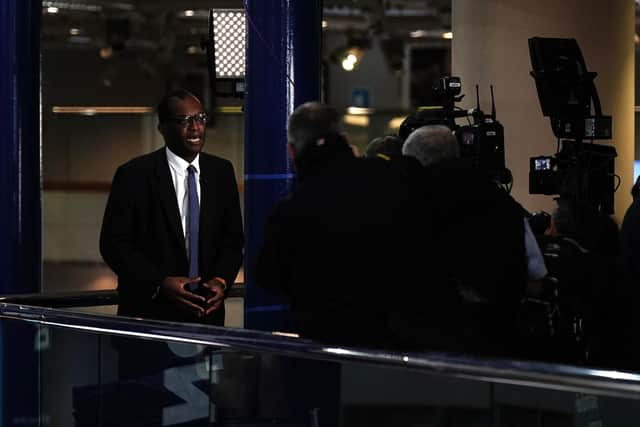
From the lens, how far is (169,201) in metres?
6.48

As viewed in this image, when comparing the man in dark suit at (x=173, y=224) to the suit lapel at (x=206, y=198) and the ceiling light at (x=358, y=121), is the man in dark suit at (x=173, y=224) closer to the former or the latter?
the suit lapel at (x=206, y=198)

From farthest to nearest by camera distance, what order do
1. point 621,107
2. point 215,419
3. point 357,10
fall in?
point 357,10
point 621,107
point 215,419

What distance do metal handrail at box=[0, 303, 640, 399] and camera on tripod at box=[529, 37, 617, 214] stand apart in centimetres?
238

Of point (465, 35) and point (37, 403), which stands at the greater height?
point (465, 35)

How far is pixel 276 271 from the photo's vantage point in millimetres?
4750

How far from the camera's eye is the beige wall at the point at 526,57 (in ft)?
30.8

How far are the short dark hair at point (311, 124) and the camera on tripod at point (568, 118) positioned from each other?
2.15m

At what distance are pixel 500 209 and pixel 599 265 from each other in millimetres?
555

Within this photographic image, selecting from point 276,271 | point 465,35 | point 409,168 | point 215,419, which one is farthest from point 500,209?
point 465,35

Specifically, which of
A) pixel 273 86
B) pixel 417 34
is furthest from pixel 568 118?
pixel 417 34

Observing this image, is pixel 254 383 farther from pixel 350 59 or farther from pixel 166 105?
pixel 350 59

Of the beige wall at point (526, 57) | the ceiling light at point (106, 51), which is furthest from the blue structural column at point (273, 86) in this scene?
the ceiling light at point (106, 51)

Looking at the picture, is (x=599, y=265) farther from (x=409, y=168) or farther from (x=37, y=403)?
(x=37, y=403)

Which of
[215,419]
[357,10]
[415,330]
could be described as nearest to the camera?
[415,330]
